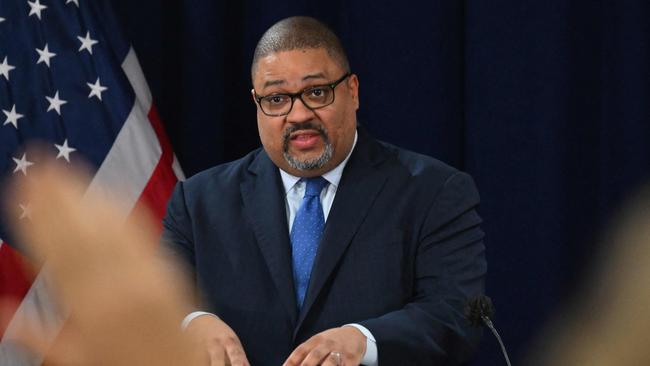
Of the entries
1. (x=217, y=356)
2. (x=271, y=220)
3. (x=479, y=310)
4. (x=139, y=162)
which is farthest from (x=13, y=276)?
(x=479, y=310)

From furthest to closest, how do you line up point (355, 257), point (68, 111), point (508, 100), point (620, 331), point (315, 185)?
point (508, 100), point (68, 111), point (315, 185), point (355, 257), point (620, 331)

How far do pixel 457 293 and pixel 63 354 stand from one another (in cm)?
116

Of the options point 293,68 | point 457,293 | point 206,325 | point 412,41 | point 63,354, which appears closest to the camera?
point 63,354

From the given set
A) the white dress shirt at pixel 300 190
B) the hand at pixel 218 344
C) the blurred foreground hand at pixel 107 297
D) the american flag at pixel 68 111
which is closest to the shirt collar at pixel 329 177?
the white dress shirt at pixel 300 190

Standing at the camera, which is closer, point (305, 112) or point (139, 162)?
point (305, 112)

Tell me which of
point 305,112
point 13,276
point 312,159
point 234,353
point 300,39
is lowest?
point 13,276

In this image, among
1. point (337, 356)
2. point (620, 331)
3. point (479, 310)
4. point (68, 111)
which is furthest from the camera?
point (68, 111)

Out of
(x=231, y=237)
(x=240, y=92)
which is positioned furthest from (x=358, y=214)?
(x=240, y=92)

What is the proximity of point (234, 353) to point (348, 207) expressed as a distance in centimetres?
46

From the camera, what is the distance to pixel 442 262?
178 centimetres

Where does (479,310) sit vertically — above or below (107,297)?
below

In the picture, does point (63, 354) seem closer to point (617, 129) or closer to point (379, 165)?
point (379, 165)

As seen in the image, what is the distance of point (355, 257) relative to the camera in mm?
1810

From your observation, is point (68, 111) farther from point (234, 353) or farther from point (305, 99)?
point (234, 353)
